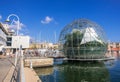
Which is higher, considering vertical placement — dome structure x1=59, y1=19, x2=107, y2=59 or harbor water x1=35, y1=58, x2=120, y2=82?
dome structure x1=59, y1=19, x2=107, y2=59

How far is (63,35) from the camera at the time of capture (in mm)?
51219

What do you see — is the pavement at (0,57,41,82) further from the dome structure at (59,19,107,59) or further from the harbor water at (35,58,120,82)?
the dome structure at (59,19,107,59)

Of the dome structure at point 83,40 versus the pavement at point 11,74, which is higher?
the dome structure at point 83,40

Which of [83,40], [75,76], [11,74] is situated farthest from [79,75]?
[83,40]

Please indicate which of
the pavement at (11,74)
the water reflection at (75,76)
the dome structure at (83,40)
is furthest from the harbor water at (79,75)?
the dome structure at (83,40)

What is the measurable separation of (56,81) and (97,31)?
101 feet

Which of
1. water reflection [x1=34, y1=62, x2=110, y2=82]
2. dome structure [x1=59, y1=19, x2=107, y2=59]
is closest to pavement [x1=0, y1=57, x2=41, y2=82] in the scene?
water reflection [x1=34, y1=62, x2=110, y2=82]

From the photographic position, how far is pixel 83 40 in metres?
47.0

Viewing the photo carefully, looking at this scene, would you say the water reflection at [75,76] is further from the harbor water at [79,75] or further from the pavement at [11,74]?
the pavement at [11,74]

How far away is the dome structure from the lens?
4641 centimetres

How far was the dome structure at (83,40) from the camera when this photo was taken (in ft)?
152

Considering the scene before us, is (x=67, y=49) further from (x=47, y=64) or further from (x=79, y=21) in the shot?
(x=47, y=64)

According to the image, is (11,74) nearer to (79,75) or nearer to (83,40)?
(79,75)

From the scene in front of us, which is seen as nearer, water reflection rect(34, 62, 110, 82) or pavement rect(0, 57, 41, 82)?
pavement rect(0, 57, 41, 82)
